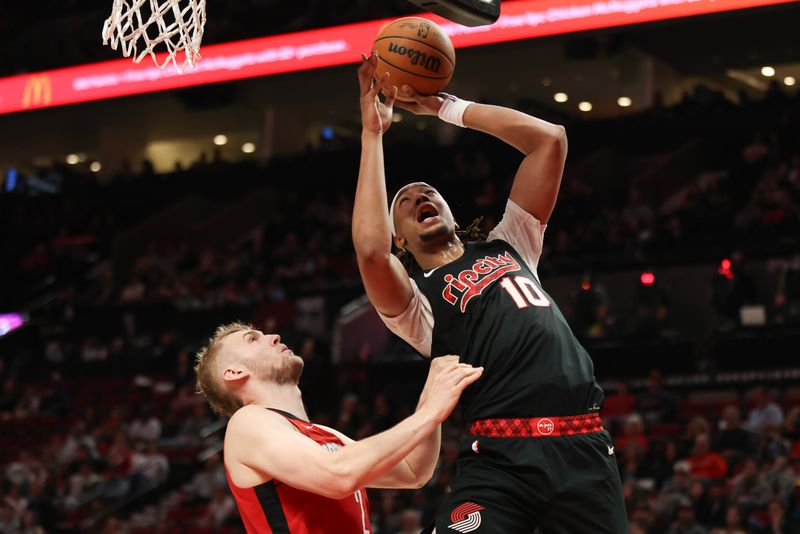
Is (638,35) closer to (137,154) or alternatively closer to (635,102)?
(635,102)

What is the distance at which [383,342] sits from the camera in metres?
16.2

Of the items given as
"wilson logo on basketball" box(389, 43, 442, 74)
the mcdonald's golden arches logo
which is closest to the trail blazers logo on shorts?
"wilson logo on basketball" box(389, 43, 442, 74)

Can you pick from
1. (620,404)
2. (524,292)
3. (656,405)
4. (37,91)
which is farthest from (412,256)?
(37,91)

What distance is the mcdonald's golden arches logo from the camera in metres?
15.8

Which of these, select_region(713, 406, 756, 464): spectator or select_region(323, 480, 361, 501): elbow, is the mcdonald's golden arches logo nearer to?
select_region(713, 406, 756, 464): spectator

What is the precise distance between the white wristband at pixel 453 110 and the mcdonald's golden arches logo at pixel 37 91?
491 inches

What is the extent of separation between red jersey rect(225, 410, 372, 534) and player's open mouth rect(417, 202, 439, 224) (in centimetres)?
87

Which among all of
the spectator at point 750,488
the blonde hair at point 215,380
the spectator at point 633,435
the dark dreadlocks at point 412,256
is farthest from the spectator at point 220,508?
the blonde hair at point 215,380

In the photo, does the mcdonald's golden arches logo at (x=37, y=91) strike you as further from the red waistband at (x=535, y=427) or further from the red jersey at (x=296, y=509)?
the red waistband at (x=535, y=427)

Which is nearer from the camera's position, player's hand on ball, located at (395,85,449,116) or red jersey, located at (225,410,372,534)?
red jersey, located at (225,410,372,534)

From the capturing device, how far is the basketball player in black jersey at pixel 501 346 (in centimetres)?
377

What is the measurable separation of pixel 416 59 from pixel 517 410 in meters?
1.42

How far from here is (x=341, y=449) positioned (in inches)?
141

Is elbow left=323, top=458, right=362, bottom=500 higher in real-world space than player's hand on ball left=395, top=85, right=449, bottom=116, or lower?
lower
